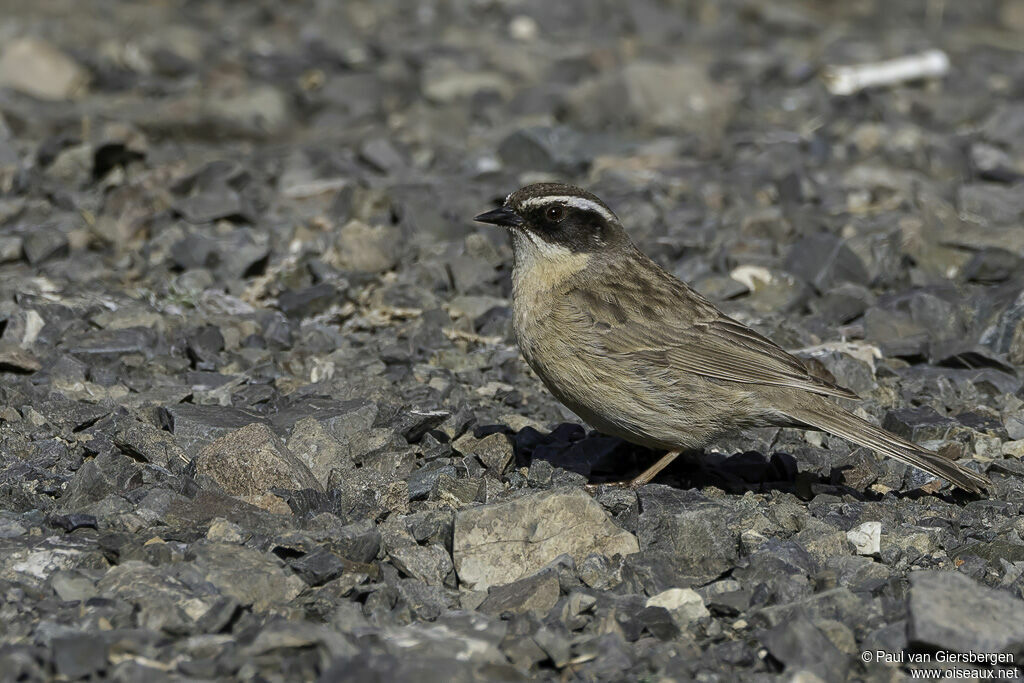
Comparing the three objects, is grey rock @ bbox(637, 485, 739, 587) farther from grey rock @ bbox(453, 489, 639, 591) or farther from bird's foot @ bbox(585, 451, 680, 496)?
bird's foot @ bbox(585, 451, 680, 496)

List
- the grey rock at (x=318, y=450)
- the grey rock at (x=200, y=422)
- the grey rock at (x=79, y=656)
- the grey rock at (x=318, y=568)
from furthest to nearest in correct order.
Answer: the grey rock at (x=200, y=422) → the grey rock at (x=318, y=450) → the grey rock at (x=318, y=568) → the grey rock at (x=79, y=656)

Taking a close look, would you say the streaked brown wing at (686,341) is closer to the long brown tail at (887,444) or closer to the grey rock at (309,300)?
the long brown tail at (887,444)

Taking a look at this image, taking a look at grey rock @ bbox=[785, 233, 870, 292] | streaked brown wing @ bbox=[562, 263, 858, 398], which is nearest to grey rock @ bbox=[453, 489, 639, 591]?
streaked brown wing @ bbox=[562, 263, 858, 398]

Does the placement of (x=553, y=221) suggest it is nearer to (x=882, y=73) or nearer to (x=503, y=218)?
(x=503, y=218)

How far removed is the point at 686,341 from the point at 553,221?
42.6 inches

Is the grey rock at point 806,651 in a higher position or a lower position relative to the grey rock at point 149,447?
higher

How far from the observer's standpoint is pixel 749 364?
6926 millimetres

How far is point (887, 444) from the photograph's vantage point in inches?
261

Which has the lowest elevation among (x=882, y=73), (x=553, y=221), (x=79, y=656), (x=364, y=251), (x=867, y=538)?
(x=882, y=73)

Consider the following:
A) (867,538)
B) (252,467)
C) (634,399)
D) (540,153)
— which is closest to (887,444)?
(867,538)

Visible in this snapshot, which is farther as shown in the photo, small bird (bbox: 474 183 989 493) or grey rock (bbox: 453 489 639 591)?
small bird (bbox: 474 183 989 493)

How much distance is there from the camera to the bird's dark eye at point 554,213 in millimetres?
7426

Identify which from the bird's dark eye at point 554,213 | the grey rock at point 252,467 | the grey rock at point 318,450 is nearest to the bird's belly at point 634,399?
the bird's dark eye at point 554,213

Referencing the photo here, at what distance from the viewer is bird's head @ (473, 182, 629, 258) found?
7414mm
